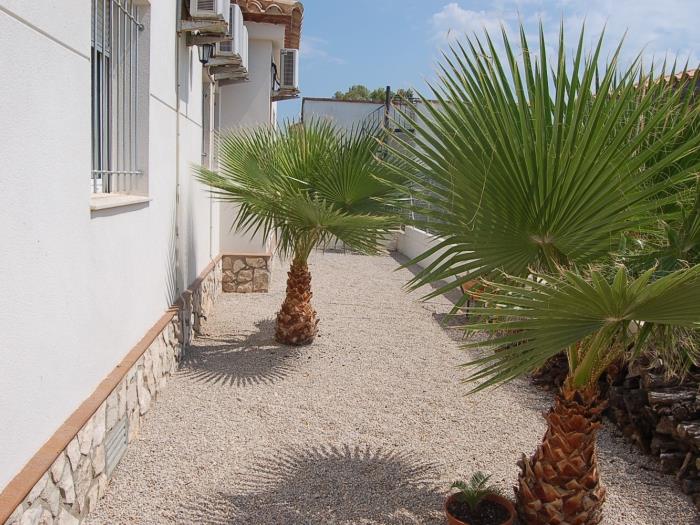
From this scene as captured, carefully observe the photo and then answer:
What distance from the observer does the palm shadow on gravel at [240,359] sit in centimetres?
562

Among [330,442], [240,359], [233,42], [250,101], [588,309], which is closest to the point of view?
[588,309]

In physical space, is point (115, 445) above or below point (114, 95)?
below

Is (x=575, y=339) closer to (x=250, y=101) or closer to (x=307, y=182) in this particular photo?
(x=307, y=182)

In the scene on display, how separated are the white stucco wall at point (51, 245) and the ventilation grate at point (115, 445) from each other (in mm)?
377

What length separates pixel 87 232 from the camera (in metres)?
3.16

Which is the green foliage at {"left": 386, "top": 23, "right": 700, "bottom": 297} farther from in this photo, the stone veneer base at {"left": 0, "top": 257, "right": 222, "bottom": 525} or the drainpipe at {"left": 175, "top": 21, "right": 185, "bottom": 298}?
the drainpipe at {"left": 175, "top": 21, "right": 185, "bottom": 298}

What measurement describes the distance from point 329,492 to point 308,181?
11.6ft

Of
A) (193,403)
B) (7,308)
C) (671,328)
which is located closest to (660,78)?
(671,328)

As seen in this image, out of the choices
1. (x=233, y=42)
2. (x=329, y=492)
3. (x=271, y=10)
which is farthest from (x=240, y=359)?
(x=271, y=10)

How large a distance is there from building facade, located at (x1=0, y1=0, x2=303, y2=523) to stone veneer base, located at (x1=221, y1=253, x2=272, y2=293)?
325 centimetres

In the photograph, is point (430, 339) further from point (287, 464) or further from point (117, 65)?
point (117, 65)

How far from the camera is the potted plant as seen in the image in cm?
307

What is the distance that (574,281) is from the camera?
1938 millimetres

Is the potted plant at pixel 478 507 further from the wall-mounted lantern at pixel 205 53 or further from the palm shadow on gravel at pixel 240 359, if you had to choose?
the wall-mounted lantern at pixel 205 53
